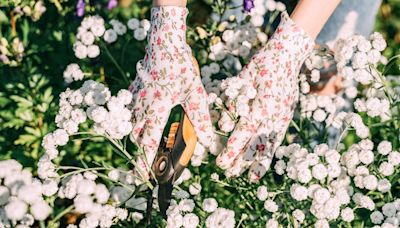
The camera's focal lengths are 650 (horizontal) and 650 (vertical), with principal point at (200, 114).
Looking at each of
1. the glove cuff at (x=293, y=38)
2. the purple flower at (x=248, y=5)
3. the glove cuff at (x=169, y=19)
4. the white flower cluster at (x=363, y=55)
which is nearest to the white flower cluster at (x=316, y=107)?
the white flower cluster at (x=363, y=55)

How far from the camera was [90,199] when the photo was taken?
1.34m

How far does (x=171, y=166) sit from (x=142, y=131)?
0.47 feet

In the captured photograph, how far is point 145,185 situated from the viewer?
1.71m

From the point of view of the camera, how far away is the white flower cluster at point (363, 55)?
179 centimetres

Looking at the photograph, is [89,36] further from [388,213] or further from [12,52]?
[388,213]

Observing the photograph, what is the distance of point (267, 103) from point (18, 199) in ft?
2.43

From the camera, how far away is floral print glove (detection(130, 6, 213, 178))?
1.67 meters

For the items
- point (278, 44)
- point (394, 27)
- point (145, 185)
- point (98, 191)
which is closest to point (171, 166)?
point (145, 185)

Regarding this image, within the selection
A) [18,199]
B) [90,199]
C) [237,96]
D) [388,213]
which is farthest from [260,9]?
[18,199]

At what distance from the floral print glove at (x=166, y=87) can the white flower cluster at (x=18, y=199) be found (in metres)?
0.37

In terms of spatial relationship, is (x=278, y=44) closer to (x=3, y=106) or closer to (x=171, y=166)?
(x=171, y=166)

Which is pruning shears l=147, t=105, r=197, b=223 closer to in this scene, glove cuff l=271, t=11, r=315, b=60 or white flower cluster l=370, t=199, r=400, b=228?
glove cuff l=271, t=11, r=315, b=60

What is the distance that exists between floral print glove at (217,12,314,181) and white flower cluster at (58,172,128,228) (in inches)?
13.5

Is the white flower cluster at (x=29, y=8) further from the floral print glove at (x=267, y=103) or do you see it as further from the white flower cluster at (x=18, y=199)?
the white flower cluster at (x=18, y=199)
